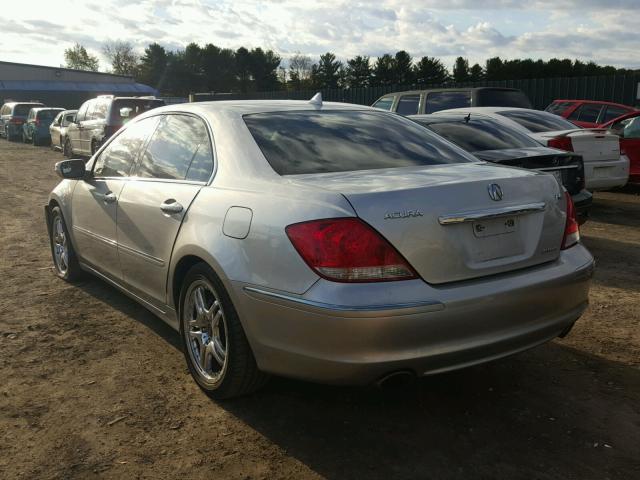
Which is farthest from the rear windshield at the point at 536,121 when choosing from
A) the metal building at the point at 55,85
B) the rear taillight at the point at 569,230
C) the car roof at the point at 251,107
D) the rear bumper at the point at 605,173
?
the metal building at the point at 55,85

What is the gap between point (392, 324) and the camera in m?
2.49

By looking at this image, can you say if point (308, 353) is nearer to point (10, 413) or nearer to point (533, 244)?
point (533, 244)

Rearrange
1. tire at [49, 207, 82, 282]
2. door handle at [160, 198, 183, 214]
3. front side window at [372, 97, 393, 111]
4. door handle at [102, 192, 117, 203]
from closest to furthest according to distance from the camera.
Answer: door handle at [160, 198, 183, 214] < door handle at [102, 192, 117, 203] < tire at [49, 207, 82, 282] < front side window at [372, 97, 393, 111]

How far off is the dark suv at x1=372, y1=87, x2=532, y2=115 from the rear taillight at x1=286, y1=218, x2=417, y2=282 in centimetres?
943

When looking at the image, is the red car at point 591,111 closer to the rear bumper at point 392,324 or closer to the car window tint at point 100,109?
the car window tint at point 100,109

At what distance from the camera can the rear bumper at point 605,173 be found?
8500mm

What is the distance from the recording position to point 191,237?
320 cm

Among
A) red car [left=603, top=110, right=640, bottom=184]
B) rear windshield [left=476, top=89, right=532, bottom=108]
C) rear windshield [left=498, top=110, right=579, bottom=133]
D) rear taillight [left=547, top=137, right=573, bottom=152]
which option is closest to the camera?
rear taillight [left=547, top=137, right=573, bottom=152]

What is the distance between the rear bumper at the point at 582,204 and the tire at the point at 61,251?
484cm

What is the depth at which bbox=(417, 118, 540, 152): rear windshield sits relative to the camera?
22.6 feet

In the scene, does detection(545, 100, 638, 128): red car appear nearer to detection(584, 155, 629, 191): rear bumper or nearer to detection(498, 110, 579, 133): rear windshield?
detection(498, 110, 579, 133): rear windshield

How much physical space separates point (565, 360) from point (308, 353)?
1.91 metres

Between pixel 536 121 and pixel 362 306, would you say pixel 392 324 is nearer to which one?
pixel 362 306

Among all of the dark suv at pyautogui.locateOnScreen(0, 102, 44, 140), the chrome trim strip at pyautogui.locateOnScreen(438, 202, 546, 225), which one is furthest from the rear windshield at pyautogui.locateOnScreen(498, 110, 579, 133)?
the dark suv at pyautogui.locateOnScreen(0, 102, 44, 140)
